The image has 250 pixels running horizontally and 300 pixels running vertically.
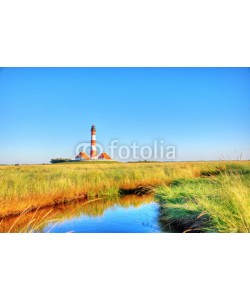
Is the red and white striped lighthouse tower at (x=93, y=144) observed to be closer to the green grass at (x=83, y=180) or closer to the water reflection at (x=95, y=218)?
the green grass at (x=83, y=180)

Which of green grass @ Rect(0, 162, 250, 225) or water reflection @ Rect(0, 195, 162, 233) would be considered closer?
water reflection @ Rect(0, 195, 162, 233)

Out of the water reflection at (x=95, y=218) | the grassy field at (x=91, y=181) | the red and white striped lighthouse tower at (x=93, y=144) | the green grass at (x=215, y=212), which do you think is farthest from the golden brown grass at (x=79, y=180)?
the green grass at (x=215, y=212)

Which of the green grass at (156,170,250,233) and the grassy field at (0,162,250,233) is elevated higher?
the grassy field at (0,162,250,233)

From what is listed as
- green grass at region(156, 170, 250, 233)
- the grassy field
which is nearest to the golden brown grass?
the grassy field

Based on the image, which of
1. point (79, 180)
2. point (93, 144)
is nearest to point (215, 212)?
point (93, 144)

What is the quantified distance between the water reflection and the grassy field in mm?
250

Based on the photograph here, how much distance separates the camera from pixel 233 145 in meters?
5.14

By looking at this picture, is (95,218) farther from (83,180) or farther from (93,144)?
(83,180)

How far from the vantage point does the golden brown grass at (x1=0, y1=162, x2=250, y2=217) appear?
579 cm

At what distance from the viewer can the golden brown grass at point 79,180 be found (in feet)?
19.0

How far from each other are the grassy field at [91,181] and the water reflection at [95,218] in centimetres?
25

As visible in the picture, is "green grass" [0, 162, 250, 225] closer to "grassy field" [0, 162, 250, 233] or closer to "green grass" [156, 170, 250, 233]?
"grassy field" [0, 162, 250, 233]
